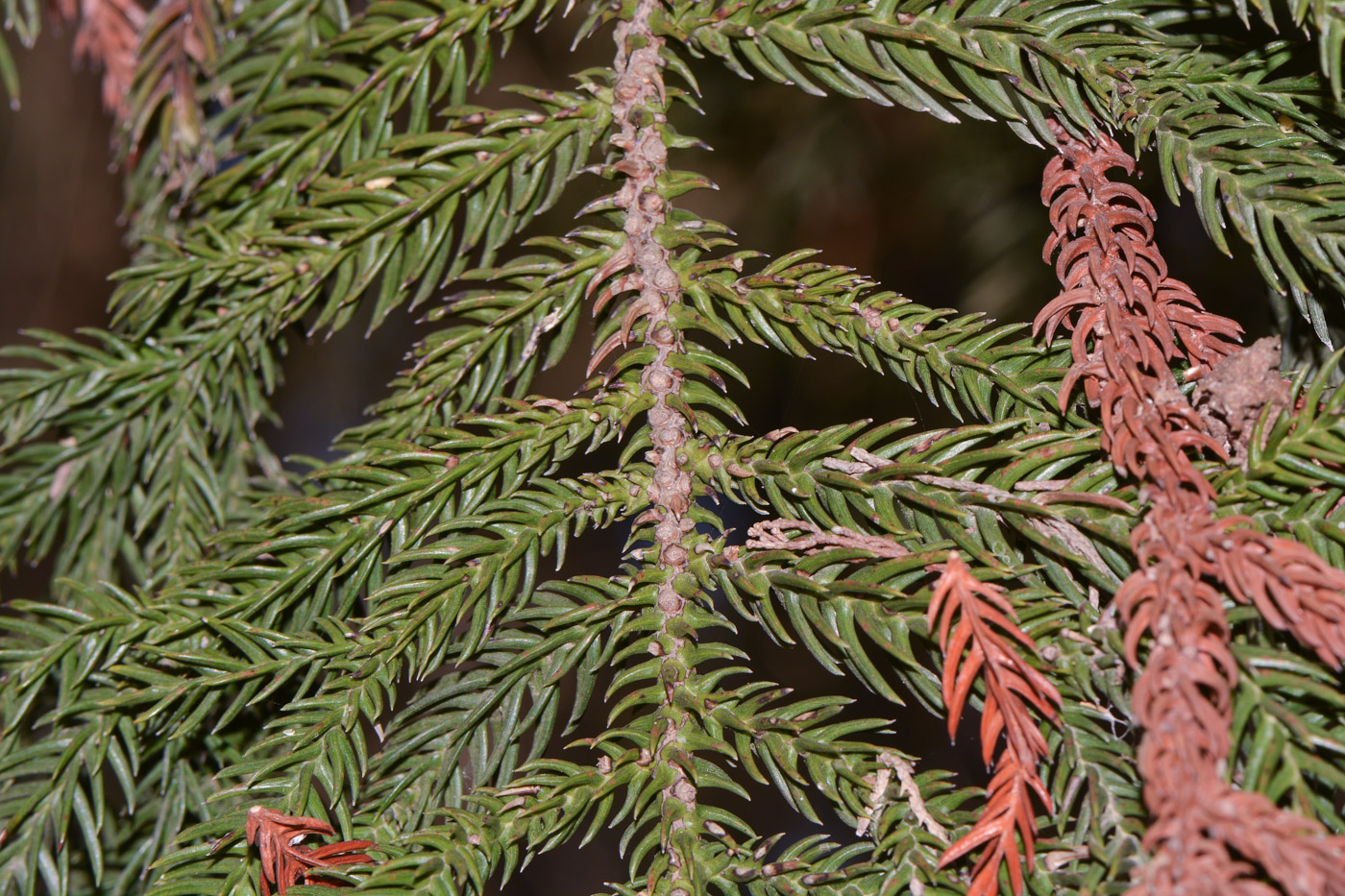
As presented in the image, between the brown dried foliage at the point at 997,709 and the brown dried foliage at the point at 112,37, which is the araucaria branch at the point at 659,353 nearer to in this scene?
the brown dried foliage at the point at 997,709

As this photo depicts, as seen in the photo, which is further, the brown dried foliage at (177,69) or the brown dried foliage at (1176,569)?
the brown dried foliage at (177,69)

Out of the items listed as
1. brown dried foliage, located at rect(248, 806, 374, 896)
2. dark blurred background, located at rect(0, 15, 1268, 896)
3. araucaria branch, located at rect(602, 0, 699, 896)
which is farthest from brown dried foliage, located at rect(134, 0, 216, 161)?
dark blurred background, located at rect(0, 15, 1268, 896)

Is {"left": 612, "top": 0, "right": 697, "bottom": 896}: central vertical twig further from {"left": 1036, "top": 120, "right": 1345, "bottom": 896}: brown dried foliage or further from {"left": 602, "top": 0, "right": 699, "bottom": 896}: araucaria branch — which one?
{"left": 1036, "top": 120, "right": 1345, "bottom": 896}: brown dried foliage

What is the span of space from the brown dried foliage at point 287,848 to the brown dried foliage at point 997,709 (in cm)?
35

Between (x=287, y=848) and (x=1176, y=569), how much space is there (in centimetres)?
50

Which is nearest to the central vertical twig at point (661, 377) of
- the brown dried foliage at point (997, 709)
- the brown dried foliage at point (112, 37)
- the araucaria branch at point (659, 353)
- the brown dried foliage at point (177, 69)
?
the araucaria branch at point (659, 353)

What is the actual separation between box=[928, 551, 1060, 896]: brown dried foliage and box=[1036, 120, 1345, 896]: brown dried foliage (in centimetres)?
5

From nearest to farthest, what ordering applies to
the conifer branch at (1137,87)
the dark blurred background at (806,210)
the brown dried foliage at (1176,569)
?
the brown dried foliage at (1176,569), the conifer branch at (1137,87), the dark blurred background at (806,210)

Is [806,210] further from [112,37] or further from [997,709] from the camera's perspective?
[997,709]

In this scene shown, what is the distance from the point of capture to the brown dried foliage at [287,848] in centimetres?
55

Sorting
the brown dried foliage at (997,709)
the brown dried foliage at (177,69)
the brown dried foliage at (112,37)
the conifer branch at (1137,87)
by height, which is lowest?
the brown dried foliage at (997,709)

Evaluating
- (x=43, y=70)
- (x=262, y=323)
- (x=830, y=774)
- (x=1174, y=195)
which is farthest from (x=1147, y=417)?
(x=43, y=70)

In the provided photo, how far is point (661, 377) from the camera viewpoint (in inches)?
24.3

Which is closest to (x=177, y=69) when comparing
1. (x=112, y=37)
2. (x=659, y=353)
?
(x=112, y=37)
